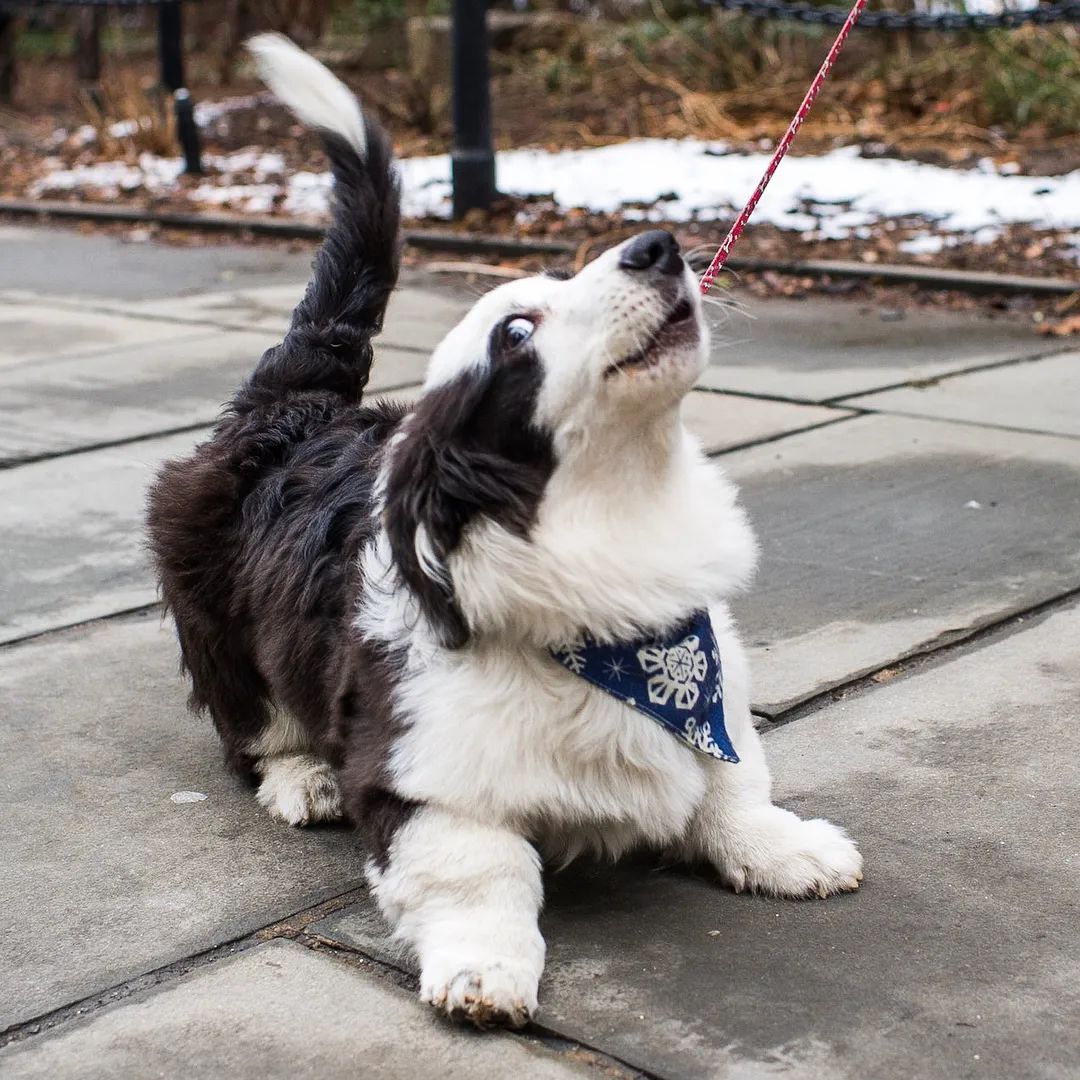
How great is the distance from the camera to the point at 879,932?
9.45 feet

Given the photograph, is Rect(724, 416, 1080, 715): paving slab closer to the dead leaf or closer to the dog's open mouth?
the dog's open mouth

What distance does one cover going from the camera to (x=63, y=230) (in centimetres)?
1186

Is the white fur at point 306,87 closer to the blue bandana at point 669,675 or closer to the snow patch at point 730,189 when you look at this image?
the blue bandana at point 669,675

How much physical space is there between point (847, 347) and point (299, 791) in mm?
4599

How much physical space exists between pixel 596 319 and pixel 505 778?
0.77 meters

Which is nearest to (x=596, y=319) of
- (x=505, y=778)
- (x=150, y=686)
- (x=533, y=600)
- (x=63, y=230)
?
(x=533, y=600)

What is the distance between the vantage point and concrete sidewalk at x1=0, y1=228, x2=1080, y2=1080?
8.52ft

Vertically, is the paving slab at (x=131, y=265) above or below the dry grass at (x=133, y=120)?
below

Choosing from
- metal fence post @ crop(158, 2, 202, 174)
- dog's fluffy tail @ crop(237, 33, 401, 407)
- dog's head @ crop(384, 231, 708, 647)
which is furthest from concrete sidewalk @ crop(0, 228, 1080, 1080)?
metal fence post @ crop(158, 2, 202, 174)

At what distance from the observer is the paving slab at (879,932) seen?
253 centimetres

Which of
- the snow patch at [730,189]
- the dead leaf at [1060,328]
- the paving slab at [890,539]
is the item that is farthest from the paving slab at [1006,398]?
the snow patch at [730,189]

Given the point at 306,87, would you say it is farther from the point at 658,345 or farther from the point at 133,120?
the point at 133,120

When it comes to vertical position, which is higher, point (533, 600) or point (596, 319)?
point (596, 319)

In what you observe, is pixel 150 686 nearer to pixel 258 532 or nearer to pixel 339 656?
pixel 258 532
